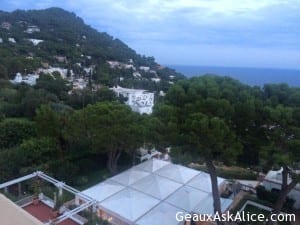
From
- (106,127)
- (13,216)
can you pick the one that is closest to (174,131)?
(106,127)

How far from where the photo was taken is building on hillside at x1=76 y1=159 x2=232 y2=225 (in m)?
9.45

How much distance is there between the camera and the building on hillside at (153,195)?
9445mm

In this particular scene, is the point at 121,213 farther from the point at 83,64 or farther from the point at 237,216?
the point at 83,64

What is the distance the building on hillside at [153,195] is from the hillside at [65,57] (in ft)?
82.2

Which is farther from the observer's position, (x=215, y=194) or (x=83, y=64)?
(x=83, y=64)

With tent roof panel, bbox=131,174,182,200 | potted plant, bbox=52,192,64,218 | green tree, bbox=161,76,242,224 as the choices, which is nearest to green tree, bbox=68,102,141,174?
tent roof panel, bbox=131,174,182,200

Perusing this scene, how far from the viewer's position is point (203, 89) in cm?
892

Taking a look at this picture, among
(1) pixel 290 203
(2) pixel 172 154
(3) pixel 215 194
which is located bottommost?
(1) pixel 290 203

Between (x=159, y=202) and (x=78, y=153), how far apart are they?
6.42 metres

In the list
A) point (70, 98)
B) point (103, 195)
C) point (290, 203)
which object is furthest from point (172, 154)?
point (70, 98)

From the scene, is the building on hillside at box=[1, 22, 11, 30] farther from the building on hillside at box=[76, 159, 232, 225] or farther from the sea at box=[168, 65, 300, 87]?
the building on hillside at box=[76, 159, 232, 225]

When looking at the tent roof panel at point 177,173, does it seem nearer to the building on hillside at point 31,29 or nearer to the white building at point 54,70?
the white building at point 54,70

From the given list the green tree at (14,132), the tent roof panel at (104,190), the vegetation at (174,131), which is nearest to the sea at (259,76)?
the vegetation at (174,131)

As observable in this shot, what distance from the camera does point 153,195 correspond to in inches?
416
